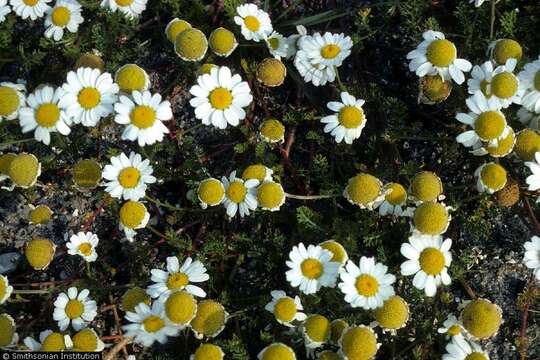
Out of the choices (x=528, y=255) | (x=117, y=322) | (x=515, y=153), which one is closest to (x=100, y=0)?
(x=117, y=322)

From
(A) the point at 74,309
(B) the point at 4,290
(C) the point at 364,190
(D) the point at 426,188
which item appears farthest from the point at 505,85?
(B) the point at 4,290

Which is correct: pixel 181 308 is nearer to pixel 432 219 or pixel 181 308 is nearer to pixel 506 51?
pixel 432 219

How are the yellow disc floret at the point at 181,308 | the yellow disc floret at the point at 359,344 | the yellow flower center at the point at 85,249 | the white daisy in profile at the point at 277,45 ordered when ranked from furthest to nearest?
1. the white daisy in profile at the point at 277,45
2. the yellow flower center at the point at 85,249
3. the yellow disc floret at the point at 181,308
4. the yellow disc floret at the point at 359,344

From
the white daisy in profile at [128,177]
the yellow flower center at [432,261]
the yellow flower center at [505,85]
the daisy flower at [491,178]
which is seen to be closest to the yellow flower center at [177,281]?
the white daisy in profile at [128,177]

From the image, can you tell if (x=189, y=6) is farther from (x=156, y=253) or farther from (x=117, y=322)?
(x=117, y=322)

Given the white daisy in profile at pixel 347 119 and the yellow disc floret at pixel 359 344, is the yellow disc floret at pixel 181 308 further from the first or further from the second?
the white daisy in profile at pixel 347 119
